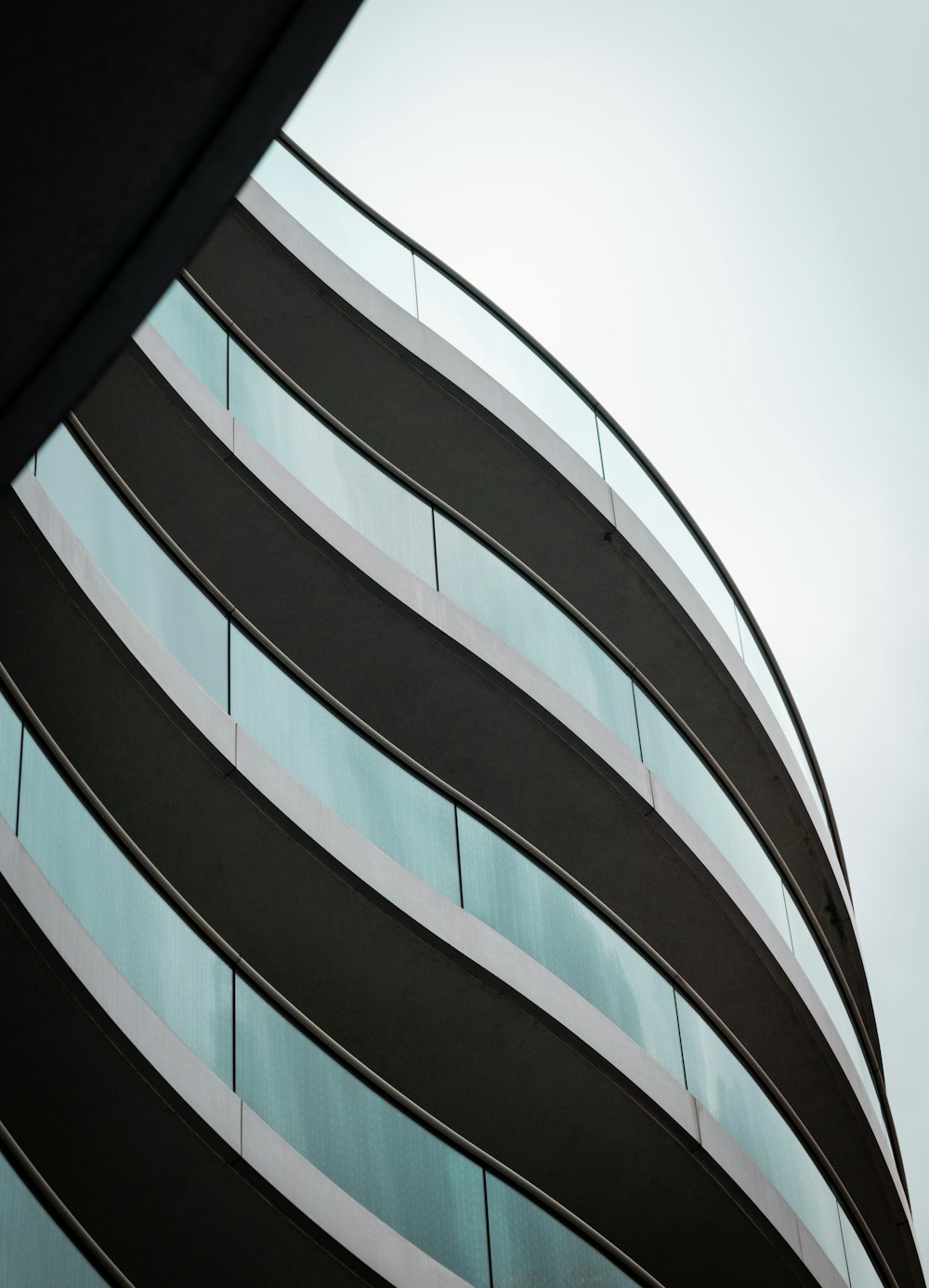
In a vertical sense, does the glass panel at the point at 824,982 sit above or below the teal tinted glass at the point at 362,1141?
above

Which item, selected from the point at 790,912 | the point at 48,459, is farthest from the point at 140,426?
the point at 790,912

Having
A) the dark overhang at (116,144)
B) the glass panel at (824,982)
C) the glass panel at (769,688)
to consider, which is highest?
the glass panel at (769,688)

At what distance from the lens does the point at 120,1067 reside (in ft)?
26.6

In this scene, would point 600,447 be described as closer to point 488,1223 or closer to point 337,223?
point 337,223

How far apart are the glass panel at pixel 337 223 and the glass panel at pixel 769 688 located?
518 centimetres

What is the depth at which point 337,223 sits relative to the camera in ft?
40.4

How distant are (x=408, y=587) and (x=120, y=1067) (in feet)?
13.8

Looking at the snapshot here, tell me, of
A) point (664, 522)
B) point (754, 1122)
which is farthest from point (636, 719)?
point (754, 1122)

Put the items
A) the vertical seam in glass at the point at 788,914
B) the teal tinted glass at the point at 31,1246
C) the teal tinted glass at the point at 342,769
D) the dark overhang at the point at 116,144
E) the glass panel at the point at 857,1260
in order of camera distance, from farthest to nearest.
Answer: the vertical seam in glass at the point at 788,914
the glass panel at the point at 857,1260
the teal tinted glass at the point at 342,769
the teal tinted glass at the point at 31,1246
the dark overhang at the point at 116,144

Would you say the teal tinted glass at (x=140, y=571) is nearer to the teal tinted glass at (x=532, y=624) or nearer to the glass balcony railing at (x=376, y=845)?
the glass balcony railing at (x=376, y=845)

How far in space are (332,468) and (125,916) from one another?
420cm

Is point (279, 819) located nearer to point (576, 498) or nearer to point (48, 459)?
point (48, 459)

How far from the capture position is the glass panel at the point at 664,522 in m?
13.3

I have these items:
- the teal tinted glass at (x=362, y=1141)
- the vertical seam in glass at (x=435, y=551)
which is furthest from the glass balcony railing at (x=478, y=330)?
the teal tinted glass at (x=362, y=1141)
